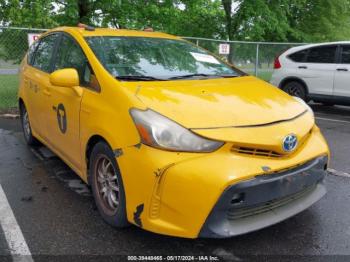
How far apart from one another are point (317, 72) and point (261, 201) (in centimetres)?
736

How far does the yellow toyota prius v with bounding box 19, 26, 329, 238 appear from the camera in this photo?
→ 9.07 ft

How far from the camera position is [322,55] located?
9516 mm

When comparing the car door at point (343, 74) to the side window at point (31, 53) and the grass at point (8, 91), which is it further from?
the grass at point (8, 91)

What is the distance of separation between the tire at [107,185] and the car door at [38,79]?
4.72ft

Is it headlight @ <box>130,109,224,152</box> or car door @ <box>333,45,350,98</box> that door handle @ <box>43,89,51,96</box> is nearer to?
headlight @ <box>130,109,224,152</box>

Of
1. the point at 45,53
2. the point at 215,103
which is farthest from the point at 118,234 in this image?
the point at 45,53

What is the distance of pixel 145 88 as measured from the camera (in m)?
3.37

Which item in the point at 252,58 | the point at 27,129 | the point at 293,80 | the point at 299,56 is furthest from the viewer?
the point at 252,58

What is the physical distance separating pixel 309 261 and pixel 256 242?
42 cm

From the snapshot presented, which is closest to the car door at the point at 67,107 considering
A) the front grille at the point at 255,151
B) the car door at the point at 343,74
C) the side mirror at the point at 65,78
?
the side mirror at the point at 65,78

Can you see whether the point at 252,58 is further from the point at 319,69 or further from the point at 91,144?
the point at 91,144

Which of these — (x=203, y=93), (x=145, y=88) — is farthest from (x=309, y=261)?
(x=145, y=88)

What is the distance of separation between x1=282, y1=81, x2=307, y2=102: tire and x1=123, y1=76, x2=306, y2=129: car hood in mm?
6381

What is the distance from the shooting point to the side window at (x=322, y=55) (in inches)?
366
